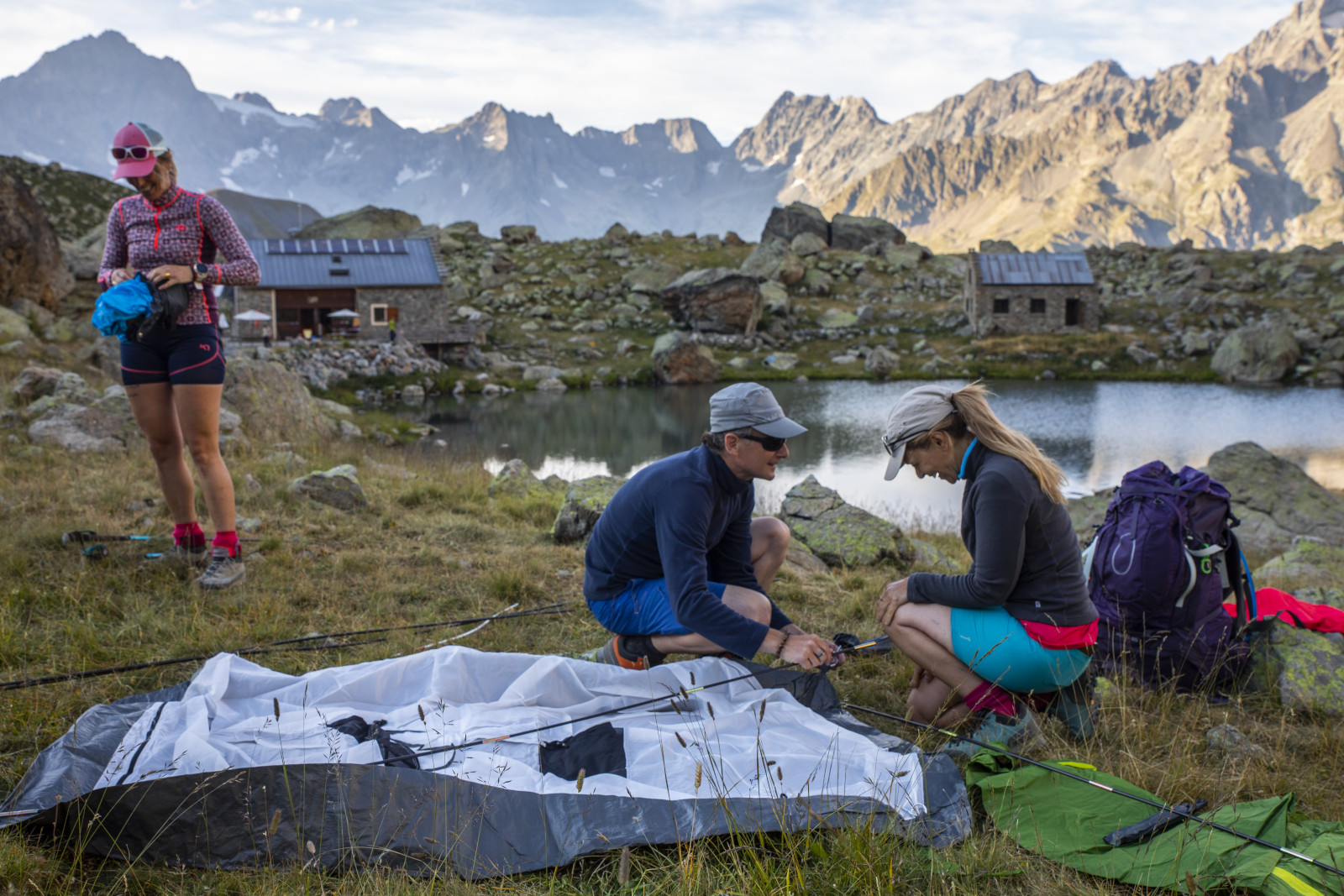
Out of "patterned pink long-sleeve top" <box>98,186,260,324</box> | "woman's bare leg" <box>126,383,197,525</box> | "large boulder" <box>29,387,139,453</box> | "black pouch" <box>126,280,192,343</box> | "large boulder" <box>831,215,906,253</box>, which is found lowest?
"large boulder" <box>29,387,139,453</box>

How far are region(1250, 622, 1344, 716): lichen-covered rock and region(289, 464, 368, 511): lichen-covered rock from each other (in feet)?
21.0

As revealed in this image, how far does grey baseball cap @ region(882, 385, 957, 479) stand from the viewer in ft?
10.5

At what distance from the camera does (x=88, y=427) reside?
8406 mm

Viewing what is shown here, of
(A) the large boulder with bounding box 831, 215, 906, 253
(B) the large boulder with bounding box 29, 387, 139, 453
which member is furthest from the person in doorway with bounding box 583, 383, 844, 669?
(A) the large boulder with bounding box 831, 215, 906, 253

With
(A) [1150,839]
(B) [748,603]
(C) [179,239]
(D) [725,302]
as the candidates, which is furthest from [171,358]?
(D) [725,302]

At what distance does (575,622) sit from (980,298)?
35.2 meters

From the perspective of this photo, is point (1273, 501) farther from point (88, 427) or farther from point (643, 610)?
point (88, 427)

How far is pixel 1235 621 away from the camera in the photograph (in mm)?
3879

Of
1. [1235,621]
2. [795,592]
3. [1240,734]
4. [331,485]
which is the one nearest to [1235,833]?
[1240,734]

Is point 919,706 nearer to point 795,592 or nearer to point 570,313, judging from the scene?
point 795,592

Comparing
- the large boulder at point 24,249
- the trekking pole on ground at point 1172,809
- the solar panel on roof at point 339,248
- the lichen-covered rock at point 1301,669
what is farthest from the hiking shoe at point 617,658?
the solar panel on roof at point 339,248

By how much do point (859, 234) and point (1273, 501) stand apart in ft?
162

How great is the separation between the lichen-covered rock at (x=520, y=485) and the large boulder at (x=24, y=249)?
1432cm

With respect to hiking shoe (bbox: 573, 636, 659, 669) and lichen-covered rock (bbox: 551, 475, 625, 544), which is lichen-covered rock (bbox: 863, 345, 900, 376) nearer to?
lichen-covered rock (bbox: 551, 475, 625, 544)
